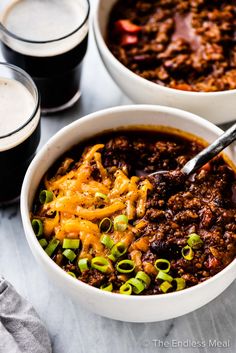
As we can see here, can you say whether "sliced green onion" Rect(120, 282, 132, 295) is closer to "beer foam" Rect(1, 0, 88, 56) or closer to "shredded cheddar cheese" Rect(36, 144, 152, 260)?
"shredded cheddar cheese" Rect(36, 144, 152, 260)

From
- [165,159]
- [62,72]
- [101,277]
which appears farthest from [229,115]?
[101,277]

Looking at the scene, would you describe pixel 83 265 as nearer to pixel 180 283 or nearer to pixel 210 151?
pixel 180 283

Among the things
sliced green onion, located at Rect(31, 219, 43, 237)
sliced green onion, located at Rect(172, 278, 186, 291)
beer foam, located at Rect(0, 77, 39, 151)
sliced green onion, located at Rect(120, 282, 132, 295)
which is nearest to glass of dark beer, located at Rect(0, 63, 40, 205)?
beer foam, located at Rect(0, 77, 39, 151)

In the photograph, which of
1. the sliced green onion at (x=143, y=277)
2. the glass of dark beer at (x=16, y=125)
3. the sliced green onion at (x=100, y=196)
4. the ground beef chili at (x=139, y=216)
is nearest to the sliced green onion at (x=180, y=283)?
the ground beef chili at (x=139, y=216)

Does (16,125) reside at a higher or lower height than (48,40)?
lower

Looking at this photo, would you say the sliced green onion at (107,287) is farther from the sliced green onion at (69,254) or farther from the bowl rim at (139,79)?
the bowl rim at (139,79)

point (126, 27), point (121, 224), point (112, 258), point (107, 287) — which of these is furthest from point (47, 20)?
point (107, 287)

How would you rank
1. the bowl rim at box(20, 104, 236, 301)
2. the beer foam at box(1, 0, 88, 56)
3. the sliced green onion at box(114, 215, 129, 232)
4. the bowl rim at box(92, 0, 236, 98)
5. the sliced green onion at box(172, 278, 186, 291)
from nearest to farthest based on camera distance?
the bowl rim at box(20, 104, 236, 301) → the sliced green onion at box(172, 278, 186, 291) → the sliced green onion at box(114, 215, 129, 232) → the bowl rim at box(92, 0, 236, 98) → the beer foam at box(1, 0, 88, 56)
